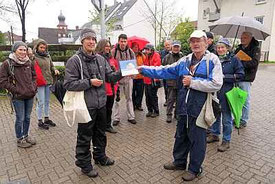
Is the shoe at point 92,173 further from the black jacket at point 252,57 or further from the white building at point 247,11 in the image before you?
the white building at point 247,11

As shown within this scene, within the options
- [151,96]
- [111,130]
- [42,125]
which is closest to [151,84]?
[151,96]

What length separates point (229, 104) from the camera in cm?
407

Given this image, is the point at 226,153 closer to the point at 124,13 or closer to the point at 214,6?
the point at 214,6

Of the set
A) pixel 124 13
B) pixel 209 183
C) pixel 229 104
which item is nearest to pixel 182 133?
pixel 209 183

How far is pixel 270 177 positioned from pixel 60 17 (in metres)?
84.0

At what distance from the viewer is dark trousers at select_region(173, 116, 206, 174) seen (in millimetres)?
3137

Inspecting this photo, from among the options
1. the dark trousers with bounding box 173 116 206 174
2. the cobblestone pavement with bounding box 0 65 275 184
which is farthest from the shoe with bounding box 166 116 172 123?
the dark trousers with bounding box 173 116 206 174

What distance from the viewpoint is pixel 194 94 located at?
3.05 metres

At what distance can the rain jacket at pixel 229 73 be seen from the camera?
159 inches

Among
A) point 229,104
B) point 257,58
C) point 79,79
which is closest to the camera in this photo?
point 79,79

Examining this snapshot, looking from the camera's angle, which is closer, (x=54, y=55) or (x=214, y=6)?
(x=54, y=55)

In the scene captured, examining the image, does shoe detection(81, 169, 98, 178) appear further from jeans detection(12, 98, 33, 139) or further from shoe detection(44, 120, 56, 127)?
shoe detection(44, 120, 56, 127)

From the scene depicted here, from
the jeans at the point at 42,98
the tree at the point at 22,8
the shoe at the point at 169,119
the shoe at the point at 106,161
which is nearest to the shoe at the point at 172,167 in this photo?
the shoe at the point at 106,161

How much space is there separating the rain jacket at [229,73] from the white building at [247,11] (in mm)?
21448
